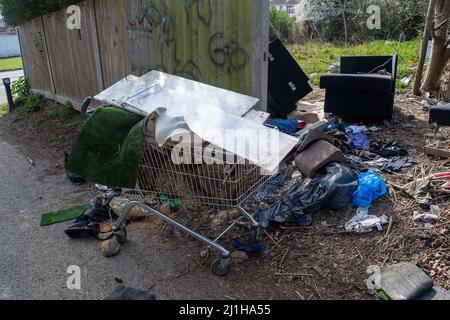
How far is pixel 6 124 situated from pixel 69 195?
548 cm

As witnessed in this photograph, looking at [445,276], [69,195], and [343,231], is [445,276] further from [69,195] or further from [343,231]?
[69,195]

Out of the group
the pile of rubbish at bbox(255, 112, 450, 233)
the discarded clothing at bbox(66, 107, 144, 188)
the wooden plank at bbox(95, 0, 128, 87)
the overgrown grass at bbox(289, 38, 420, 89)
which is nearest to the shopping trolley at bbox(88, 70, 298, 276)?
the discarded clothing at bbox(66, 107, 144, 188)

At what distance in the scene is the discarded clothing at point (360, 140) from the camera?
4668 mm

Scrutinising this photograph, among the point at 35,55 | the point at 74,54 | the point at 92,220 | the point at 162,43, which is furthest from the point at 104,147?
the point at 35,55

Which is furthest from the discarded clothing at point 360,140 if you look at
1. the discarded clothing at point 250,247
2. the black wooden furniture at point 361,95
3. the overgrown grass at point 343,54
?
the overgrown grass at point 343,54

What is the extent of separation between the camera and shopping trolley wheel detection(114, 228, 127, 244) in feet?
10.8

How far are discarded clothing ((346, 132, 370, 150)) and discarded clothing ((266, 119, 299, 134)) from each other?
71 cm

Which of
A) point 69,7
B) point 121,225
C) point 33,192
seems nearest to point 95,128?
point 121,225

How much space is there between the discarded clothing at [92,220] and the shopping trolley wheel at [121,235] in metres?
0.23

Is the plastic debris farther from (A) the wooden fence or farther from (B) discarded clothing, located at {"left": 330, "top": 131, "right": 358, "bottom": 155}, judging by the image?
(A) the wooden fence

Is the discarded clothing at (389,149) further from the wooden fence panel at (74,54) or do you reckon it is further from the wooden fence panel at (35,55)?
the wooden fence panel at (35,55)

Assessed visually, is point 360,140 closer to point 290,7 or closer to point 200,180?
point 200,180

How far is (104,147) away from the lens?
2795mm

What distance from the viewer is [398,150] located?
443 cm
